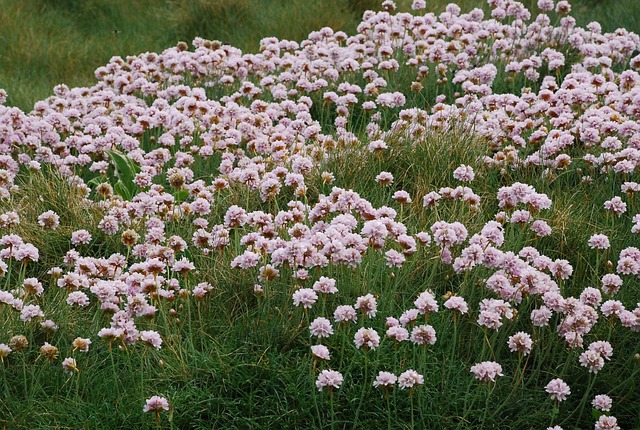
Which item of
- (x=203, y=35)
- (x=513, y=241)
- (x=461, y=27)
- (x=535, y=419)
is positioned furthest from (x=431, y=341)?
(x=203, y=35)

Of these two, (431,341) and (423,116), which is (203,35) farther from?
(431,341)

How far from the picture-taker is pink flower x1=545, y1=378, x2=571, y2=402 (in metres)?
3.09

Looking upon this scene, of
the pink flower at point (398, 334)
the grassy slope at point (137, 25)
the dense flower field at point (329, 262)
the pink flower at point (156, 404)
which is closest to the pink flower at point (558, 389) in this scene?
the dense flower field at point (329, 262)

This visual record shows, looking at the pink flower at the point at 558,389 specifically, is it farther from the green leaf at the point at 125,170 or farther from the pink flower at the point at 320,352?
the green leaf at the point at 125,170

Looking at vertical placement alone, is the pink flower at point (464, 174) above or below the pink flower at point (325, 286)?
above

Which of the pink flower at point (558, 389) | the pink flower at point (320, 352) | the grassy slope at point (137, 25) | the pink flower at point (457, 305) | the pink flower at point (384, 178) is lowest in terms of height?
the grassy slope at point (137, 25)

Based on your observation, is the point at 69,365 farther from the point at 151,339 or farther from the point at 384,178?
the point at 384,178

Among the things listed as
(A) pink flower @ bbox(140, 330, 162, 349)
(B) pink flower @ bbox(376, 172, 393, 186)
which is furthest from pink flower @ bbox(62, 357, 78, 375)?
(B) pink flower @ bbox(376, 172, 393, 186)

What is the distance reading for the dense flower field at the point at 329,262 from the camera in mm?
3258

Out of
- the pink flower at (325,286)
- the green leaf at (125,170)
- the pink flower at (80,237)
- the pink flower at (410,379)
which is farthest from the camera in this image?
the green leaf at (125,170)

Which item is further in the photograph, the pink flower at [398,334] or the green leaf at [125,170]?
the green leaf at [125,170]

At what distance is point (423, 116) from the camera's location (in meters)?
5.60

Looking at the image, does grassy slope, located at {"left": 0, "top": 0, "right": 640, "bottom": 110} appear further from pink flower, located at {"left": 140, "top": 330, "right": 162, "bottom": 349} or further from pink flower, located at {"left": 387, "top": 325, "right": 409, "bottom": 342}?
pink flower, located at {"left": 387, "top": 325, "right": 409, "bottom": 342}

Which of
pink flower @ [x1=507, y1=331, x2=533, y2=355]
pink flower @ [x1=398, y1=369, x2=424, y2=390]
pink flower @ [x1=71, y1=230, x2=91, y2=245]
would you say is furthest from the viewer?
pink flower @ [x1=71, y1=230, x2=91, y2=245]
